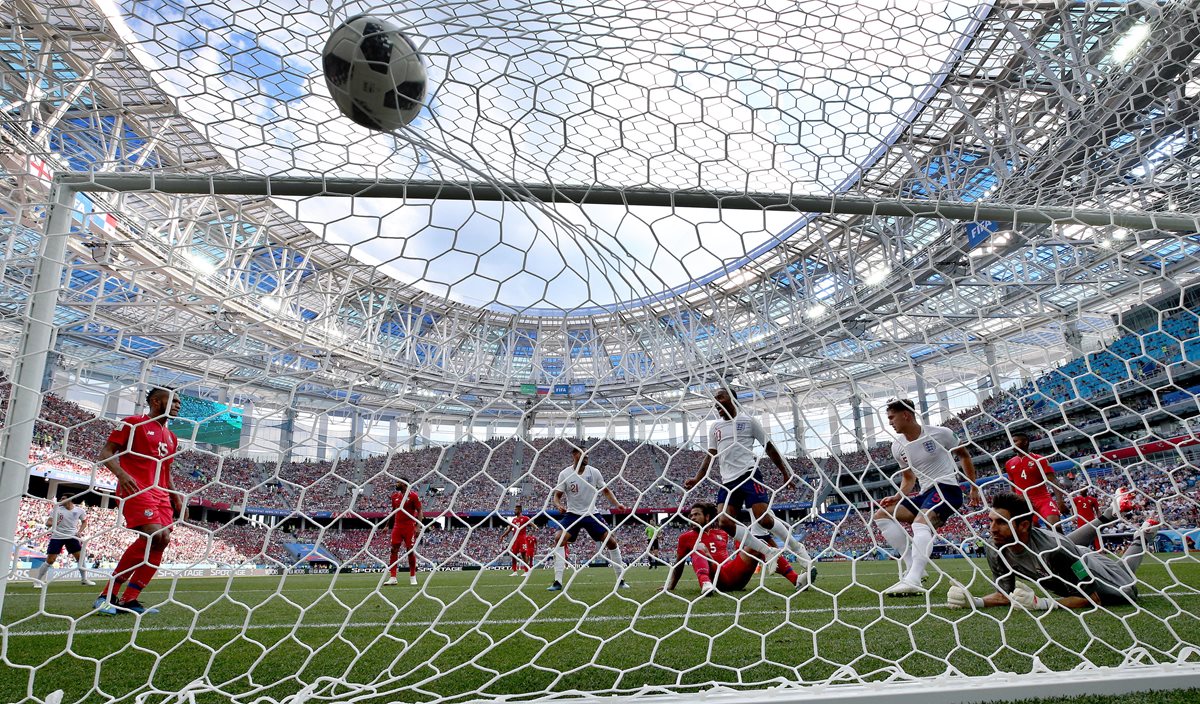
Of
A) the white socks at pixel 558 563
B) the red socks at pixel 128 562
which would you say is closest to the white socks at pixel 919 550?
the white socks at pixel 558 563

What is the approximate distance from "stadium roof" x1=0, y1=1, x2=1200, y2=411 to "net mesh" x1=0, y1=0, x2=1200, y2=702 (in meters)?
0.02

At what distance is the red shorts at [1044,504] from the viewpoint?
4.36 m

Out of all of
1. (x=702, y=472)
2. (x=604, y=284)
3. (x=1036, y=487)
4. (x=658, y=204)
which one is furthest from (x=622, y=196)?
(x=1036, y=487)

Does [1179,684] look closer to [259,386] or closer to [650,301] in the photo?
[650,301]

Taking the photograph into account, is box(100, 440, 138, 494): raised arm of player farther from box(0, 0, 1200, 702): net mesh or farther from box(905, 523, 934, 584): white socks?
box(905, 523, 934, 584): white socks

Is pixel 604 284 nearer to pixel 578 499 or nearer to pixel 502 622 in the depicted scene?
pixel 502 622

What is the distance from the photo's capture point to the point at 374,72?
7.59 ft

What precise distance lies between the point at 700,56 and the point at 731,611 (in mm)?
2895

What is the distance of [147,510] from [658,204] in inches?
121

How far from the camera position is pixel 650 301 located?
→ 117 inches

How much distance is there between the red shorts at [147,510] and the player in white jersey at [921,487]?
388cm

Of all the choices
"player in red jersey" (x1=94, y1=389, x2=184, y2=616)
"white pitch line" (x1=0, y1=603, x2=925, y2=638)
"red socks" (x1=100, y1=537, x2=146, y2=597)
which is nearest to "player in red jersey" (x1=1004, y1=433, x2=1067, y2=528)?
"white pitch line" (x1=0, y1=603, x2=925, y2=638)

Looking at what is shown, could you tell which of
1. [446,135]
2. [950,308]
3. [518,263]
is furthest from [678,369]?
[950,308]

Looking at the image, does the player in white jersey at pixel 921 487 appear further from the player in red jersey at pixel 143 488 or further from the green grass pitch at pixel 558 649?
the player in red jersey at pixel 143 488
